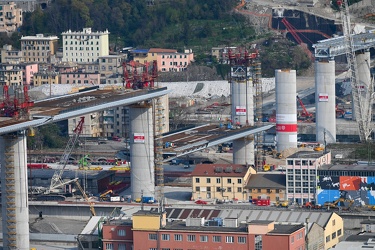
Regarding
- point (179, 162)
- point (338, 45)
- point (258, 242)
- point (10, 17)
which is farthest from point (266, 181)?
point (10, 17)

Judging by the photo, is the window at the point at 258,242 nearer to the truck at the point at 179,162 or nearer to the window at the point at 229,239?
the window at the point at 229,239

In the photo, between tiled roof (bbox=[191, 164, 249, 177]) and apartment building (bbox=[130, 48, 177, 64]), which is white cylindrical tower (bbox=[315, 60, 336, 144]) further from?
apartment building (bbox=[130, 48, 177, 64])

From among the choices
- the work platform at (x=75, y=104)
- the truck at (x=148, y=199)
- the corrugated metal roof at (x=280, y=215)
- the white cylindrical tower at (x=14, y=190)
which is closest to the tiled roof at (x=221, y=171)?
the truck at (x=148, y=199)

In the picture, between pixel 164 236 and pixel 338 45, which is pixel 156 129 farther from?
pixel 338 45

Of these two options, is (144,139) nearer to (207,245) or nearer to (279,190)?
(279,190)

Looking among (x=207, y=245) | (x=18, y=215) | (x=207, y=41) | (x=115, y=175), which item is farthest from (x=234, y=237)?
(x=207, y=41)

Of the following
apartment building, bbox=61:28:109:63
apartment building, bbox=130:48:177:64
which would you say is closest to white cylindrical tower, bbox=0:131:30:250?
apartment building, bbox=130:48:177:64
